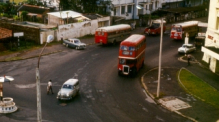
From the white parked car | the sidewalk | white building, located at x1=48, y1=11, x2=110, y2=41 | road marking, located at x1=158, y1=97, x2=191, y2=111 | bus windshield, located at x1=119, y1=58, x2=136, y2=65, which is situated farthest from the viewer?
white building, located at x1=48, y1=11, x2=110, y2=41

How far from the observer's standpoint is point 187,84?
37156 mm

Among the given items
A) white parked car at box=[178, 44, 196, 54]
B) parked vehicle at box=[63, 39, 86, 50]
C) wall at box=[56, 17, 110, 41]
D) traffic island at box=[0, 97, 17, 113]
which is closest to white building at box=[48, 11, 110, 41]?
wall at box=[56, 17, 110, 41]

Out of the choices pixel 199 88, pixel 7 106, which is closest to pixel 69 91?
pixel 7 106

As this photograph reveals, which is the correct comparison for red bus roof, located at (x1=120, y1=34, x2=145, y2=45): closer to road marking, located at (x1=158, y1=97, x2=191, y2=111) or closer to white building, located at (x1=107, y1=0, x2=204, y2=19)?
road marking, located at (x1=158, y1=97, x2=191, y2=111)

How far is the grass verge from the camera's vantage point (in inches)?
1305

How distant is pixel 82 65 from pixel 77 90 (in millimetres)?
10209

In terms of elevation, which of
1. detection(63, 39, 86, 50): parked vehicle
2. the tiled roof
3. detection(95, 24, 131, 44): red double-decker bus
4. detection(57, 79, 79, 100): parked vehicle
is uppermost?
the tiled roof

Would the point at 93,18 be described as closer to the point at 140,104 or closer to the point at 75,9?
the point at 75,9

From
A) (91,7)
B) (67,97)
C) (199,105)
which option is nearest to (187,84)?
(199,105)

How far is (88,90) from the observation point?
34656 mm

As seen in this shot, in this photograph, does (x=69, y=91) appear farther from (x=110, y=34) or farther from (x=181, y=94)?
(x=110, y=34)

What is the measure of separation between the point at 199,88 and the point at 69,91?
14.0m

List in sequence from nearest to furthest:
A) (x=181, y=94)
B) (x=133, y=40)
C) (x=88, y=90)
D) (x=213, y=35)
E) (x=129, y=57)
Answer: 1. (x=181, y=94)
2. (x=88, y=90)
3. (x=129, y=57)
4. (x=133, y=40)
5. (x=213, y=35)

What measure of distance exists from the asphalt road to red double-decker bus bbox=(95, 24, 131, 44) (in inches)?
88.4
